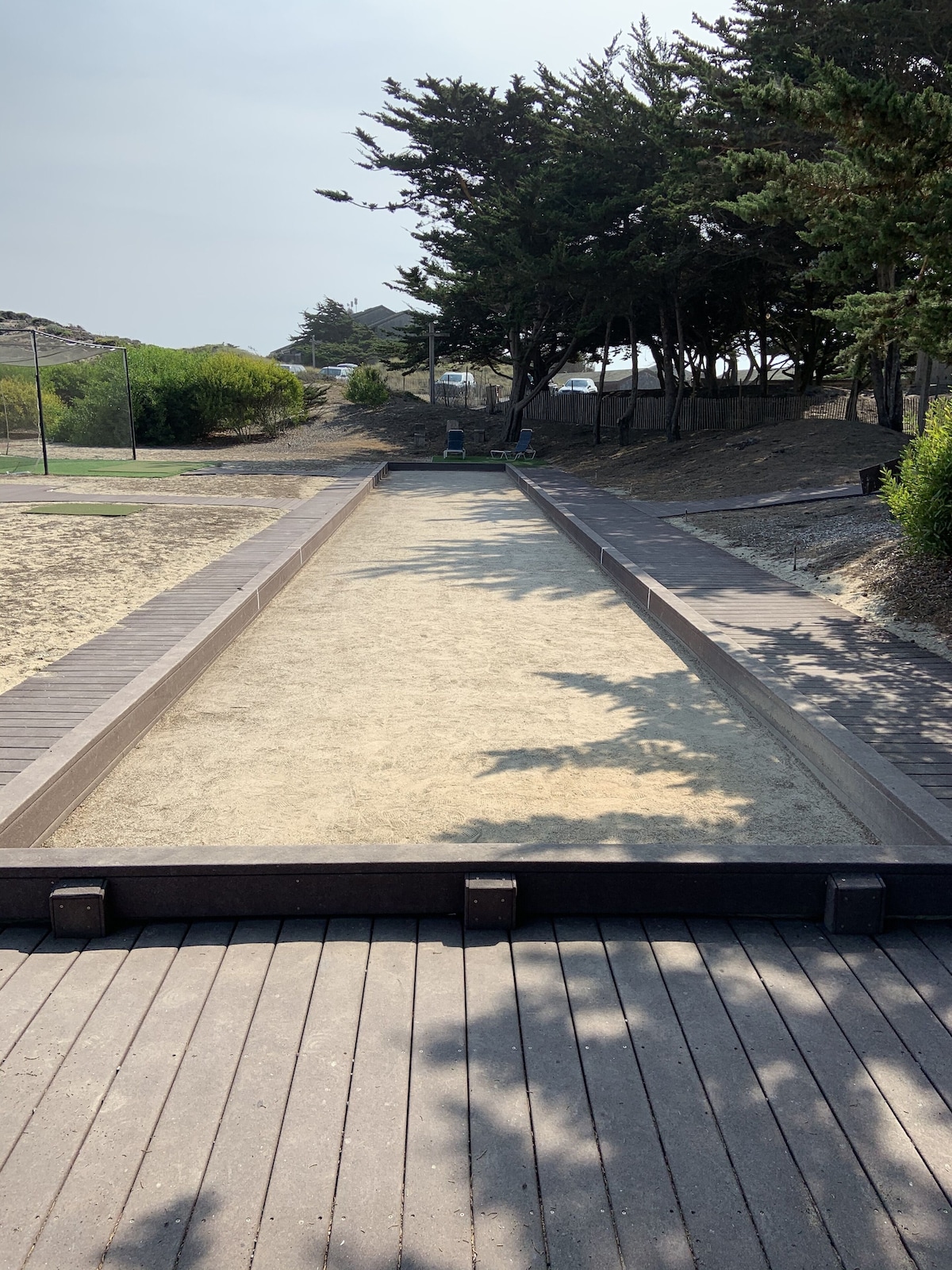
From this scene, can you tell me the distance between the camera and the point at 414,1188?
215 centimetres

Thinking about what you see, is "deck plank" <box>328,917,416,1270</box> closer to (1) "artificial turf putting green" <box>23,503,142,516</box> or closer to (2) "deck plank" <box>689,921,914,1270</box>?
(2) "deck plank" <box>689,921,914,1270</box>

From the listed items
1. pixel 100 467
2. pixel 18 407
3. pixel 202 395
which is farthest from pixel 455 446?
pixel 18 407

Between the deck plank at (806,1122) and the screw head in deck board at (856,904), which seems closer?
the deck plank at (806,1122)

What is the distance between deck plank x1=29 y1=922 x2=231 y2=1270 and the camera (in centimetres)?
200

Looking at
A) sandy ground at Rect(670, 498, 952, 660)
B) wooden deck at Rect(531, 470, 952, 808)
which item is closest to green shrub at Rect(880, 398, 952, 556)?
sandy ground at Rect(670, 498, 952, 660)

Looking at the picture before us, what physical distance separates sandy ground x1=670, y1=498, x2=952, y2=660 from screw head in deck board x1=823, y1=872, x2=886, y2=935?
12.0 feet

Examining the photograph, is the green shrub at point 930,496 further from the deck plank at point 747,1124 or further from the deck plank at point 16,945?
the deck plank at point 16,945

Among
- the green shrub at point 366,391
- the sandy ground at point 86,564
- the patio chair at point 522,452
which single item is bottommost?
the sandy ground at point 86,564

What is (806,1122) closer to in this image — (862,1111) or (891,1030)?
(862,1111)

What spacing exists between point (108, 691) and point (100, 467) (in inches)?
743

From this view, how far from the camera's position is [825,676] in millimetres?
5984

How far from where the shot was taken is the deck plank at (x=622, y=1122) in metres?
2.03

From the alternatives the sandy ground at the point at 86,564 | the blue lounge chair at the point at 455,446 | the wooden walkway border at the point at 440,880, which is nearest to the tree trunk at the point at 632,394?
the blue lounge chair at the point at 455,446

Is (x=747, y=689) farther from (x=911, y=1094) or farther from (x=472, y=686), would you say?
(x=911, y=1094)
